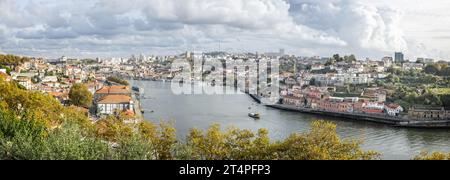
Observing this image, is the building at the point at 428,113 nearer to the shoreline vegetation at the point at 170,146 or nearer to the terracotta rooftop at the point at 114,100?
the terracotta rooftop at the point at 114,100

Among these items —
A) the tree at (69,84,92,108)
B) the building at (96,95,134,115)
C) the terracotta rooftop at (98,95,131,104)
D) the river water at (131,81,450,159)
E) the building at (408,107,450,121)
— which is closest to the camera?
the river water at (131,81,450,159)

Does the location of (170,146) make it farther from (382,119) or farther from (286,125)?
(382,119)

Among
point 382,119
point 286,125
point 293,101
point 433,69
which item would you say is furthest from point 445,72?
point 286,125

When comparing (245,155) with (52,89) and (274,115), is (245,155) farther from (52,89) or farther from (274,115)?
(52,89)

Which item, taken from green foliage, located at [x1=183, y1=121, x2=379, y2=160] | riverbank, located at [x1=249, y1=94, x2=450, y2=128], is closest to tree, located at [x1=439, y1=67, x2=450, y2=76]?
riverbank, located at [x1=249, y1=94, x2=450, y2=128]

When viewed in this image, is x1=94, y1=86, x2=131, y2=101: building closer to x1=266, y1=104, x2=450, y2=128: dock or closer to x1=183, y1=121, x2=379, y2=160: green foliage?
x1=266, y1=104, x2=450, y2=128: dock

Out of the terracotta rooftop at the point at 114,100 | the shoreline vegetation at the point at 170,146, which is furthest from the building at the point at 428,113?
the shoreline vegetation at the point at 170,146
